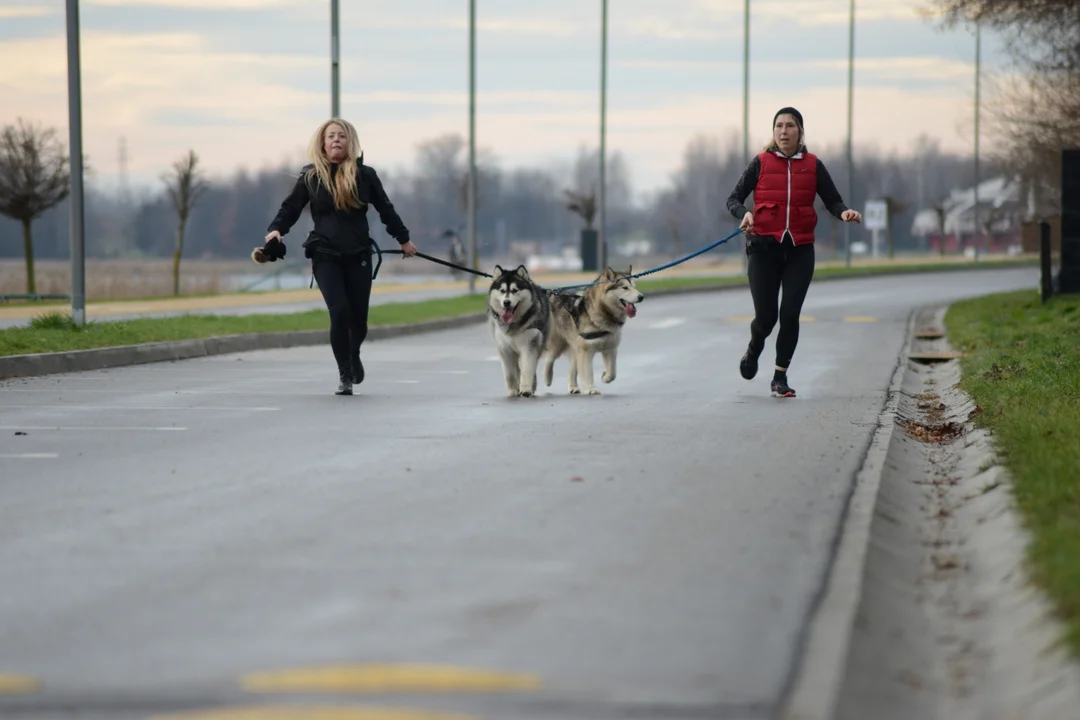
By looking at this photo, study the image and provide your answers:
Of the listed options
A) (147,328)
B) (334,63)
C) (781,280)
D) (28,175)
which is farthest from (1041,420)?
(28,175)

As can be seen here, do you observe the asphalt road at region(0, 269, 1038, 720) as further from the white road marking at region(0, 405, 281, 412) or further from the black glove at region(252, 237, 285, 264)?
the black glove at region(252, 237, 285, 264)

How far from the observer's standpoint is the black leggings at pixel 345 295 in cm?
1428

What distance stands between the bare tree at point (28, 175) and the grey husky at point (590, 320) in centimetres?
2973

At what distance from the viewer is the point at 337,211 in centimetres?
1420

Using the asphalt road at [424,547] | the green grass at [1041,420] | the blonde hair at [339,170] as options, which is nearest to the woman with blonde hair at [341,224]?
the blonde hair at [339,170]

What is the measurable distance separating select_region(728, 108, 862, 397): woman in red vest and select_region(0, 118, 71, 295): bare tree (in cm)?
3101

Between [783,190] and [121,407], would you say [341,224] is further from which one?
[783,190]

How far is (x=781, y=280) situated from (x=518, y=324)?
86.8 inches

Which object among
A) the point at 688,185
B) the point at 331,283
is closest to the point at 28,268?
the point at 331,283

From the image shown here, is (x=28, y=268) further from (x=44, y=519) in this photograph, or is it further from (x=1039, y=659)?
(x=1039, y=659)

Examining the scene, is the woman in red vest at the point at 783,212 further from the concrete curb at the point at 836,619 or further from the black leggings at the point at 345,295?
the concrete curb at the point at 836,619

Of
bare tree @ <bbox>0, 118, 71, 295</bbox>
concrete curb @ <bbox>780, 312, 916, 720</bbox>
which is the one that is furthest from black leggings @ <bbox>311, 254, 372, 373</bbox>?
bare tree @ <bbox>0, 118, 71, 295</bbox>

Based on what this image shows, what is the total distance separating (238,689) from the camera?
4.77m

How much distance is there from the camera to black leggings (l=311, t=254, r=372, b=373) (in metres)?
14.3
